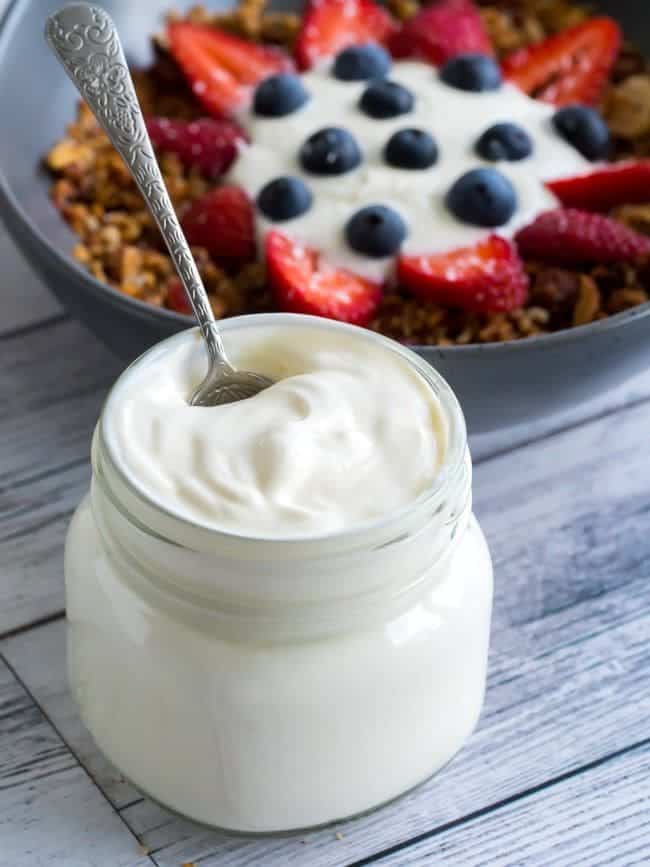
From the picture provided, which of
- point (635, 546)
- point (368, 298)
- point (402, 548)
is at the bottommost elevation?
point (635, 546)

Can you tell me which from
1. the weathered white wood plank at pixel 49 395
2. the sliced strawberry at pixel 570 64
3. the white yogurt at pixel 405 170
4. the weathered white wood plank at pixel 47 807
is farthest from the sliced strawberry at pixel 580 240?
the weathered white wood plank at pixel 47 807

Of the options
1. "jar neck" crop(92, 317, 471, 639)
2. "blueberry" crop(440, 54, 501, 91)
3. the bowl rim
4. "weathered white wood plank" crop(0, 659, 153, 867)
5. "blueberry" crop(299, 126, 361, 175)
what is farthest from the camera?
"blueberry" crop(440, 54, 501, 91)

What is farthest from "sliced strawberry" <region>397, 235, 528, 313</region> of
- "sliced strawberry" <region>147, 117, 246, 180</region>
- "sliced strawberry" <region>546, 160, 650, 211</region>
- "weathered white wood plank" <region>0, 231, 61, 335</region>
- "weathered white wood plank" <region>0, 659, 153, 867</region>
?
"weathered white wood plank" <region>0, 659, 153, 867</region>

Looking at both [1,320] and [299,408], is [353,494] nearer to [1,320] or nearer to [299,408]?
[299,408]

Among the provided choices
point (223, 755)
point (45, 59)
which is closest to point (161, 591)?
point (223, 755)

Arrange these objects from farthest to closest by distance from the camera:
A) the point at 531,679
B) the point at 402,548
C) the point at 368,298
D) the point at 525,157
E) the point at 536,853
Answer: the point at 525,157 → the point at 368,298 → the point at 531,679 → the point at 536,853 → the point at 402,548

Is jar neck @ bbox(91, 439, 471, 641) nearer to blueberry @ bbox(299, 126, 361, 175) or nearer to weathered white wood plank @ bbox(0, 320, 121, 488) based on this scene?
weathered white wood plank @ bbox(0, 320, 121, 488)
